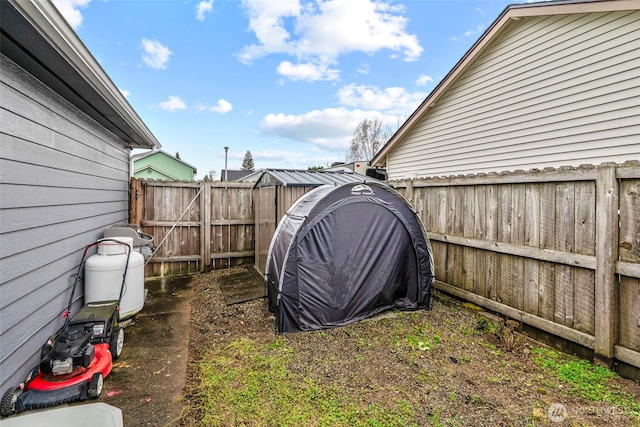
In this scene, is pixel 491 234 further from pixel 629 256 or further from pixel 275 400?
pixel 275 400

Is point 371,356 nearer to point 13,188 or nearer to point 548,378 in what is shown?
point 548,378

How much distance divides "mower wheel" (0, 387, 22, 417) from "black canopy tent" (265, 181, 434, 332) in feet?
7.58

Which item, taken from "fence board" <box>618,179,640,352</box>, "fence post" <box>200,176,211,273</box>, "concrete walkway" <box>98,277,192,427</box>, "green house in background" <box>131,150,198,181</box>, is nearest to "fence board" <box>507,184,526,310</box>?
"fence board" <box>618,179,640,352</box>

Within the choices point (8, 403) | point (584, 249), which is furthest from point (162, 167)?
point (584, 249)

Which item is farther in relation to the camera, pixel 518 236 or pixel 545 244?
pixel 518 236

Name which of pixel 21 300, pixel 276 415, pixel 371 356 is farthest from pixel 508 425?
pixel 21 300

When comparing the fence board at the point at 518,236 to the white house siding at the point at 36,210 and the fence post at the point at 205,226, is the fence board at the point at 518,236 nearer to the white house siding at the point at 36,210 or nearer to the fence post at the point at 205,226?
the white house siding at the point at 36,210

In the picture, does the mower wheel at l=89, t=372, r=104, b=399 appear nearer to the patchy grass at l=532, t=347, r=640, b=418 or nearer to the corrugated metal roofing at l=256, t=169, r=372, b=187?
the corrugated metal roofing at l=256, t=169, r=372, b=187

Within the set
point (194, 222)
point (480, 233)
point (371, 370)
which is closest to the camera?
point (371, 370)

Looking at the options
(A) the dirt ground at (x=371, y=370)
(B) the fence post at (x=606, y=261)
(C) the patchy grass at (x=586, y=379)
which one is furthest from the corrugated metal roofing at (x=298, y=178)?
(C) the patchy grass at (x=586, y=379)

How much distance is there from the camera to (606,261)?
280 centimetres

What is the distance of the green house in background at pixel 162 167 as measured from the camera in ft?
72.6

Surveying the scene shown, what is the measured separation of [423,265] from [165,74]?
28.0 ft

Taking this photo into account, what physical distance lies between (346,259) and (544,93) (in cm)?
504
